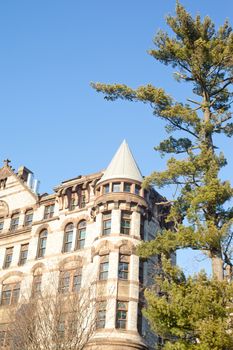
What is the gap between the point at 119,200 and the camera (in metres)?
33.4

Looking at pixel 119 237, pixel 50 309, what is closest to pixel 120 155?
pixel 119 237

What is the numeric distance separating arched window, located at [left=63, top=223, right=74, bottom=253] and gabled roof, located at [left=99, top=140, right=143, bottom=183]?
4.47 m

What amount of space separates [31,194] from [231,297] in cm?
2616

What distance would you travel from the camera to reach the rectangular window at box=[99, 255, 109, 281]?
3134 cm

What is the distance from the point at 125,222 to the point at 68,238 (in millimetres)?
5086

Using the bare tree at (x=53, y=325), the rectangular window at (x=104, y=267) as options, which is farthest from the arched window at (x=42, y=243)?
the bare tree at (x=53, y=325)

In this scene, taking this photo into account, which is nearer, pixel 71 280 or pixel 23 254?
pixel 71 280

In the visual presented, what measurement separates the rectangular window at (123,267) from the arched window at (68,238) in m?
5.10

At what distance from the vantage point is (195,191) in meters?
19.6

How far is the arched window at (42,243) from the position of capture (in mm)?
36728

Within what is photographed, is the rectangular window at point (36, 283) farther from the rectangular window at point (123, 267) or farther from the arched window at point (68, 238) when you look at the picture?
the rectangular window at point (123, 267)

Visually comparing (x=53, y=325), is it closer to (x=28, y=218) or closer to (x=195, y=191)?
(x=195, y=191)

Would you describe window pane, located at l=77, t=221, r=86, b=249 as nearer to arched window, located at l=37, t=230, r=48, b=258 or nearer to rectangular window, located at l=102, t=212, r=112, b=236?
rectangular window, located at l=102, t=212, r=112, b=236

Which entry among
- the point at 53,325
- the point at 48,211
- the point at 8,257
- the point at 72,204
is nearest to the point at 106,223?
the point at 72,204
